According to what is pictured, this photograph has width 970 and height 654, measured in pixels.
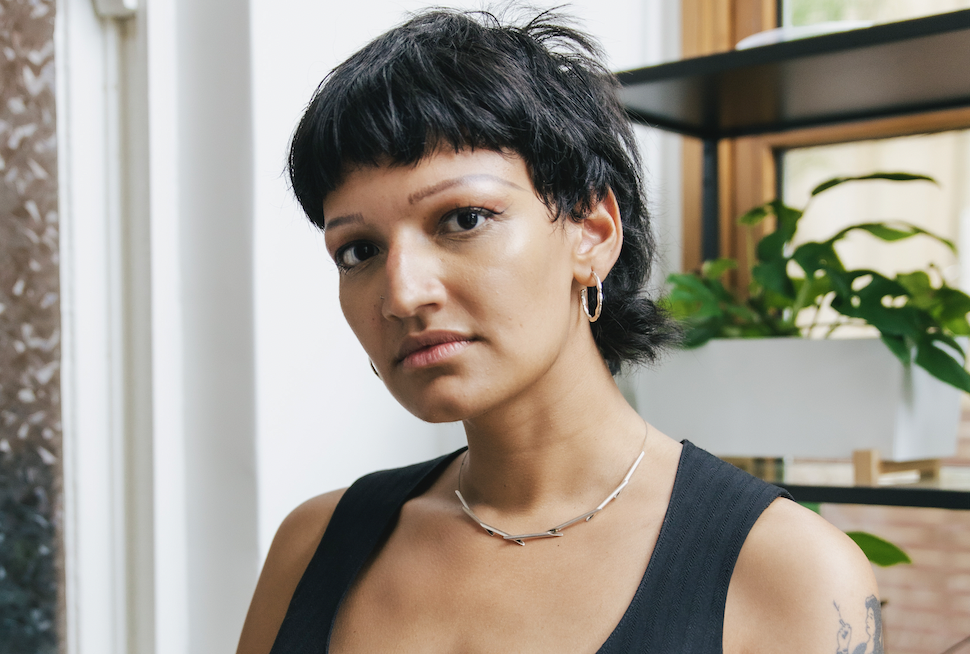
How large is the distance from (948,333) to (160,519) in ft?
3.53

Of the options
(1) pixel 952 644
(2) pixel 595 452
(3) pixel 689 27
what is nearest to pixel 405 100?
(2) pixel 595 452

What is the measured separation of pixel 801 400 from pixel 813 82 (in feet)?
1.48

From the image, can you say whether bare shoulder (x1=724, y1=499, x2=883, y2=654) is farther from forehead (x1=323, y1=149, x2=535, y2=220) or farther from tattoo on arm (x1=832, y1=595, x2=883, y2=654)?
forehead (x1=323, y1=149, x2=535, y2=220)

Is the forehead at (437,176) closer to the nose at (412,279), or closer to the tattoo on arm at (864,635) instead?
the nose at (412,279)

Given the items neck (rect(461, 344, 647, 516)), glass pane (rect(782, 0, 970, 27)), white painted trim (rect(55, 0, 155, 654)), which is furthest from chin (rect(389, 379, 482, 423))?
glass pane (rect(782, 0, 970, 27))

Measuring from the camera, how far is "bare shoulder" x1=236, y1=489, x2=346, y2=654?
3.38ft

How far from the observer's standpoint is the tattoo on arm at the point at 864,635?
28.9 inches

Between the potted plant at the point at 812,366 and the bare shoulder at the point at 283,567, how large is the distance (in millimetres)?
525

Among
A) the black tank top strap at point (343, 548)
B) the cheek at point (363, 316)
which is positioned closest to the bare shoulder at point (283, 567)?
the black tank top strap at point (343, 548)

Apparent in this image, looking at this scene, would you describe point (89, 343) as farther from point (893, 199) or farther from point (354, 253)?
point (893, 199)

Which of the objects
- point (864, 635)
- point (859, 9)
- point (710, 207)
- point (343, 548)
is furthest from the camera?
point (710, 207)

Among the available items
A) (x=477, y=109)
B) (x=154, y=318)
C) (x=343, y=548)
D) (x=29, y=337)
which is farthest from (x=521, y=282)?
(x=29, y=337)

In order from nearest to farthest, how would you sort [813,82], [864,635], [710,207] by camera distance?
[864,635], [813,82], [710,207]

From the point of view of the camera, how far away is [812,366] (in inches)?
46.7
